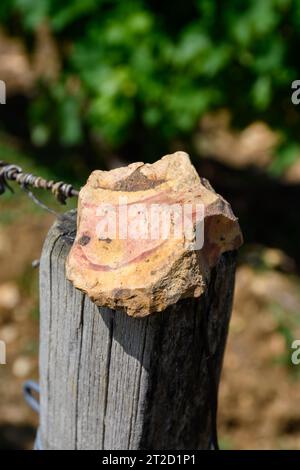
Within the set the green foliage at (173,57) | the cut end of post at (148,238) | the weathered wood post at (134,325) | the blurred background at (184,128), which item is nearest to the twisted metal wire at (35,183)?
the weathered wood post at (134,325)

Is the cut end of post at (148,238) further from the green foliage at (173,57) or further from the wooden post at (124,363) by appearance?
the green foliage at (173,57)

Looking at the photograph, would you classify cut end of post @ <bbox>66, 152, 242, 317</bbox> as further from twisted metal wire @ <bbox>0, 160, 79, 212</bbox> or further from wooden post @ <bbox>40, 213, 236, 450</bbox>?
twisted metal wire @ <bbox>0, 160, 79, 212</bbox>

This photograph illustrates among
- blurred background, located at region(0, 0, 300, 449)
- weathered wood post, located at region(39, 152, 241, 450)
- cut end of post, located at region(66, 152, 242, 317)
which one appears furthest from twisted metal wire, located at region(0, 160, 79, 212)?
blurred background, located at region(0, 0, 300, 449)

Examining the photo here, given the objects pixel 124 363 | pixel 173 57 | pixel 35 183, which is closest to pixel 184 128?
pixel 173 57

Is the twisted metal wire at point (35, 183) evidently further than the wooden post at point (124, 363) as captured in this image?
Yes

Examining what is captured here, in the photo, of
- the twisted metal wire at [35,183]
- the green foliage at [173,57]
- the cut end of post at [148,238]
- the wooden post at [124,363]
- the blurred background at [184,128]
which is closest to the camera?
the cut end of post at [148,238]

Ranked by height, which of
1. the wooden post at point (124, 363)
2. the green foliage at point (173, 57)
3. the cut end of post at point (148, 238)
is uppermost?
the green foliage at point (173, 57)

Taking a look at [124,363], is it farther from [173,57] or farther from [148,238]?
[173,57]
